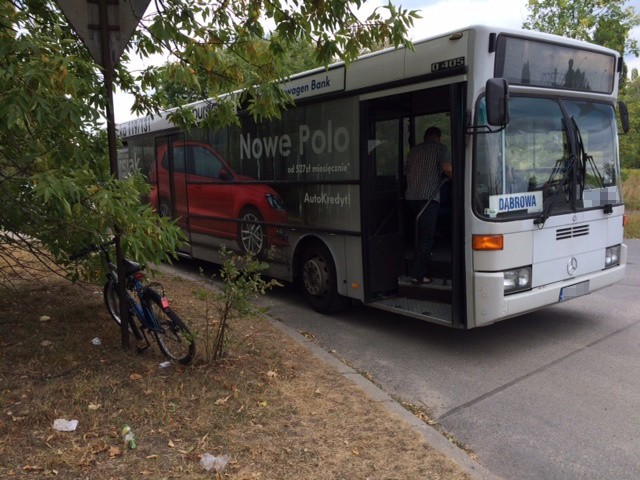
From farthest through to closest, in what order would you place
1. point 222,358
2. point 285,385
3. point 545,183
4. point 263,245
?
point 263,245
point 545,183
point 222,358
point 285,385

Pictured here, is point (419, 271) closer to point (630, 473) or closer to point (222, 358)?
point (222, 358)

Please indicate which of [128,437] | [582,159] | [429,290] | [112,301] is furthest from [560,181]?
[112,301]

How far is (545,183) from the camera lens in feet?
17.5

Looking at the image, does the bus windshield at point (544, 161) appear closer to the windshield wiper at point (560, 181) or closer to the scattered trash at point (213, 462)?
the windshield wiper at point (560, 181)

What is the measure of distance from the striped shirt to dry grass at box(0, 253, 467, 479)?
7.17 feet

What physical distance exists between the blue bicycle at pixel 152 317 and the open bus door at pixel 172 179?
437 centimetres

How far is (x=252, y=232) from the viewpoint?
25.9 ft

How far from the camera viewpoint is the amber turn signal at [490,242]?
4934 mm

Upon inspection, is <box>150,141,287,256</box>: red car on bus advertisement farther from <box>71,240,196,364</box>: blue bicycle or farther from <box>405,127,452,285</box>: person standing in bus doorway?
<box>71,240,196,364</box>: blue bicycle

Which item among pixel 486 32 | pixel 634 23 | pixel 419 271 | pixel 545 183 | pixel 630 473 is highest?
pixel 634 23

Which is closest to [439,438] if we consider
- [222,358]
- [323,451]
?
[323,451]

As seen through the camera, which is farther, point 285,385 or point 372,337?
point 372,337

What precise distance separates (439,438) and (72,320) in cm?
395

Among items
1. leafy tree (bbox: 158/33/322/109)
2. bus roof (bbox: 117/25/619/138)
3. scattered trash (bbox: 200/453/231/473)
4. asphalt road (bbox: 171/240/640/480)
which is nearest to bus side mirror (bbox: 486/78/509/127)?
bus roof (bbox: 117/25/619/138)
